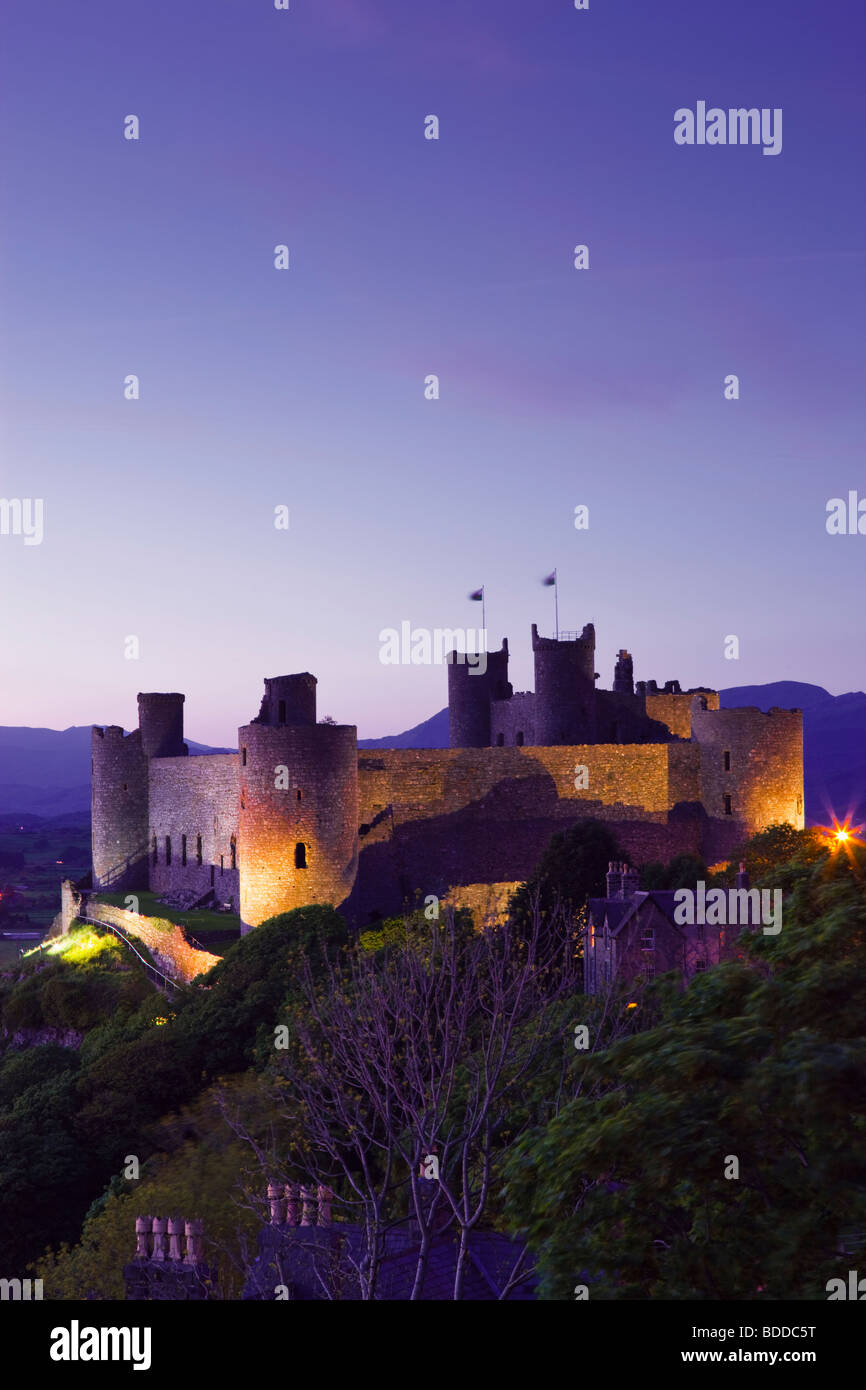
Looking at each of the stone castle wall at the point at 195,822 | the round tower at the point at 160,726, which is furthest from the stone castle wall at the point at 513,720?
the round tower at the point at 160,726

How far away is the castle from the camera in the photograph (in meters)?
44.0

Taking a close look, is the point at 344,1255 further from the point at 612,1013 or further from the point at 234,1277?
the point at 612,1013

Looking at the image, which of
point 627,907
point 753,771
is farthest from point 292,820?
point 753,771

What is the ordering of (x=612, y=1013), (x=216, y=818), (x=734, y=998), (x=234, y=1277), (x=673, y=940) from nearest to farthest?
(x=734, y=998), (x=234, y=1277), (x=612, y=1013), (x=673, y=940), (x=216, y=818)

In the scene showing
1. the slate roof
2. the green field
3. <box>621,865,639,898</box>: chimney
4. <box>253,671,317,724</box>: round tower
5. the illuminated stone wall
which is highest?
<box>253,671,317,724</box>: round tower

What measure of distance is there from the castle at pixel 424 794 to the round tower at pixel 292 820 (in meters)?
0.05

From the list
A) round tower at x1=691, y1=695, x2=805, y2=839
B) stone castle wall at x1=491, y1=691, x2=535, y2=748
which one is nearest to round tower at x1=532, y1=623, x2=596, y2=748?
stone castle wall at x1=491, y1=691, x2=535, y2=748

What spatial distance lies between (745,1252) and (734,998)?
9.08 ft

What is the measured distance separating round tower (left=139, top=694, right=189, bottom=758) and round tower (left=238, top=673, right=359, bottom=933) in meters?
13.8

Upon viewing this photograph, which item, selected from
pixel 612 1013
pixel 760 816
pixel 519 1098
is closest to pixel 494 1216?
pixel 519 1098

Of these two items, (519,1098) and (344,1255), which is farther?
(519,1098)

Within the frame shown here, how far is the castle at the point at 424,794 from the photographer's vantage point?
144ft

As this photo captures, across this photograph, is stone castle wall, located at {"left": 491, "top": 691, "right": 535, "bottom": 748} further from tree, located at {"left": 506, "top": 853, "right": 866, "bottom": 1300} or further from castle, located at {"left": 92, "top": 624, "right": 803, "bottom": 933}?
tree, located at {"left": 506, "top": 853, "right": 866, "bottom": 1300}
